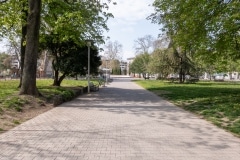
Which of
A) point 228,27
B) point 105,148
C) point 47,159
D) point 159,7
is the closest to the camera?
point 47,159

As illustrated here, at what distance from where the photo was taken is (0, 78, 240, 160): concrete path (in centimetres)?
609

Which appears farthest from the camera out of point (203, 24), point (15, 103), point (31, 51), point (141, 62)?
point (141, 62)

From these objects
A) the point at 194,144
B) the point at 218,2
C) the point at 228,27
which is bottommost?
the point at 194,144

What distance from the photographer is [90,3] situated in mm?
21875

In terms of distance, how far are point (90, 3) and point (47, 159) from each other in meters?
17.6

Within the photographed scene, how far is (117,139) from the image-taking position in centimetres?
746

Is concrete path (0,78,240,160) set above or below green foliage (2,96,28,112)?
below

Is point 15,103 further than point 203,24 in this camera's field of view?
No

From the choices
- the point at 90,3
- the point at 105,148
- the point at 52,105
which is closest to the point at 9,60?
the point at 90,3

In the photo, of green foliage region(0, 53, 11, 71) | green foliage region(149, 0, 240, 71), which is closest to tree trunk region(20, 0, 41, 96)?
green foliage region(149, 0, 240, 71)

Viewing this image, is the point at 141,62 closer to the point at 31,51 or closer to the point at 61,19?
the point at 61,19

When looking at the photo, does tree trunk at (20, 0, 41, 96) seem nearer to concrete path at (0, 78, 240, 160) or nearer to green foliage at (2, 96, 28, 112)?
green foliage at (2, 96, 28, 112)

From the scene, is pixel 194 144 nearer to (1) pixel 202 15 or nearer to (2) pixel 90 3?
(1) pixel 202 15

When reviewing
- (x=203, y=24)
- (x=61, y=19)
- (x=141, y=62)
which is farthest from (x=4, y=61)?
(x=203, y=24)
